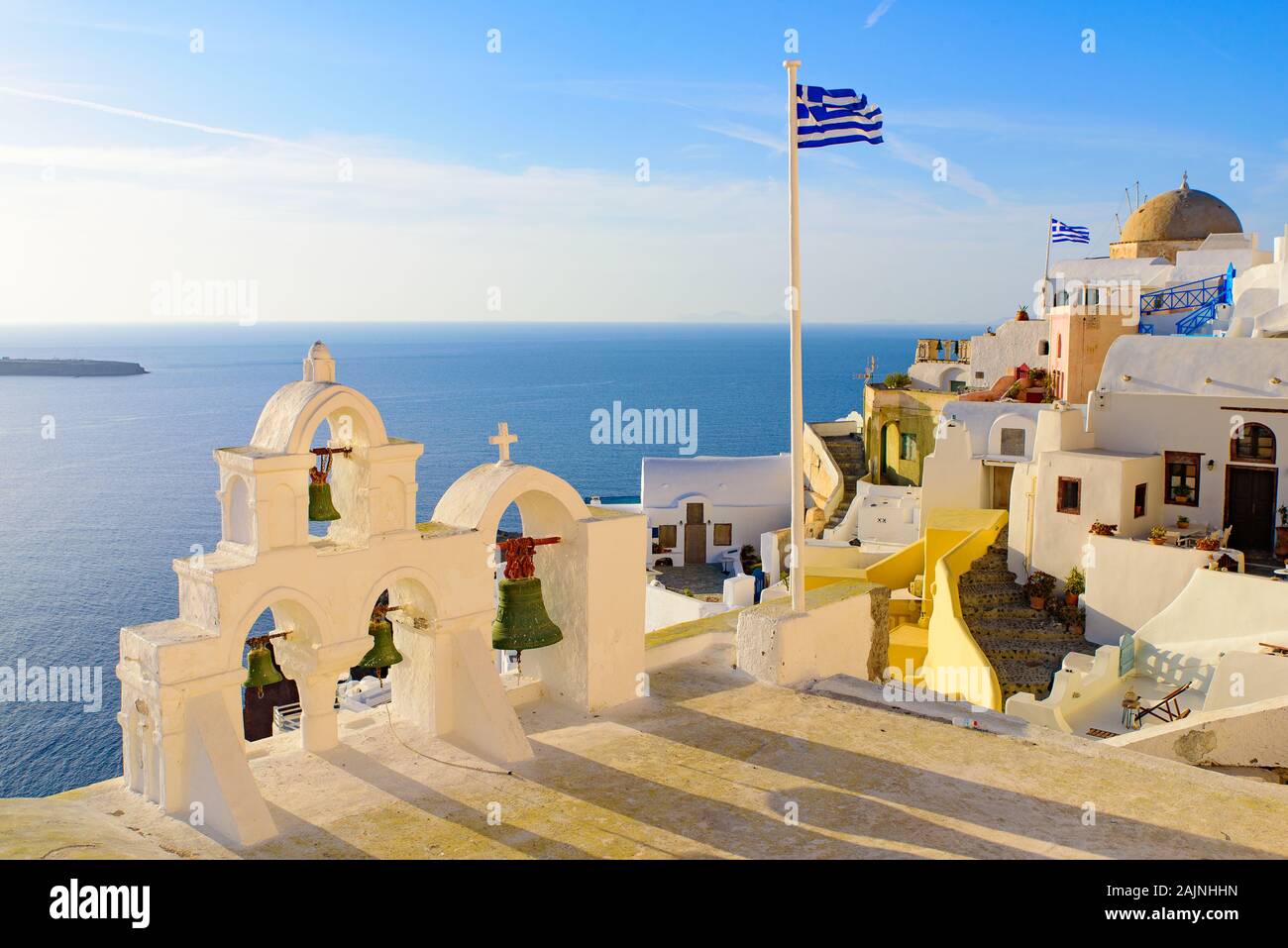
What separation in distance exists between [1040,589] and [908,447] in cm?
1791

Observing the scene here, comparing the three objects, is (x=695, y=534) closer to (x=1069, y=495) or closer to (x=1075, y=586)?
(x=1069, y=495)

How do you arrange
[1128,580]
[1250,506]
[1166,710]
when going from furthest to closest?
[1250,506] → [1128,580] → [1166,710]

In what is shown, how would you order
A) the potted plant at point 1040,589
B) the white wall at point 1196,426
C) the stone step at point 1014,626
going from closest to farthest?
the white wall at point 1196,426 < the stone step at point 1014,626 < the potted plant at point 1040,589

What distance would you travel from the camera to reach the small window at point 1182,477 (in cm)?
2556

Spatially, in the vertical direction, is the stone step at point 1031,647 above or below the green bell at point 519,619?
below

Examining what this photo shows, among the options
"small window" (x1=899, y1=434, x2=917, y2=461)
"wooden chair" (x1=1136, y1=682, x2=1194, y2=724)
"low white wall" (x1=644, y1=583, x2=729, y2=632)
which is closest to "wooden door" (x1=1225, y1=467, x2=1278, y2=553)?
"wooden chair" (x1=1136, y1=682, x2=1194, y2=724)

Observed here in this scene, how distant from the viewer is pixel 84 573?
185 feet

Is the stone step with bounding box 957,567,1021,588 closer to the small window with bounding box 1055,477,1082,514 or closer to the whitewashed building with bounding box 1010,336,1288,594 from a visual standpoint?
the whitewashed building with bounding box 1010,336,1288,594

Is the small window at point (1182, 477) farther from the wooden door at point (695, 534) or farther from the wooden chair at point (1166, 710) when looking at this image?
the wooden door at point (695, 534)

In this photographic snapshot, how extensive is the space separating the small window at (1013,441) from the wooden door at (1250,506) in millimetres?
7669

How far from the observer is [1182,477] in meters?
25.8

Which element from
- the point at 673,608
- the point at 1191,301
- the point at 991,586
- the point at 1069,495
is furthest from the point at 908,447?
the point at 1069,495

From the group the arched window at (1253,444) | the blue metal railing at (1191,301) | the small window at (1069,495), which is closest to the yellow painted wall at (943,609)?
the small window at (1069,495)
